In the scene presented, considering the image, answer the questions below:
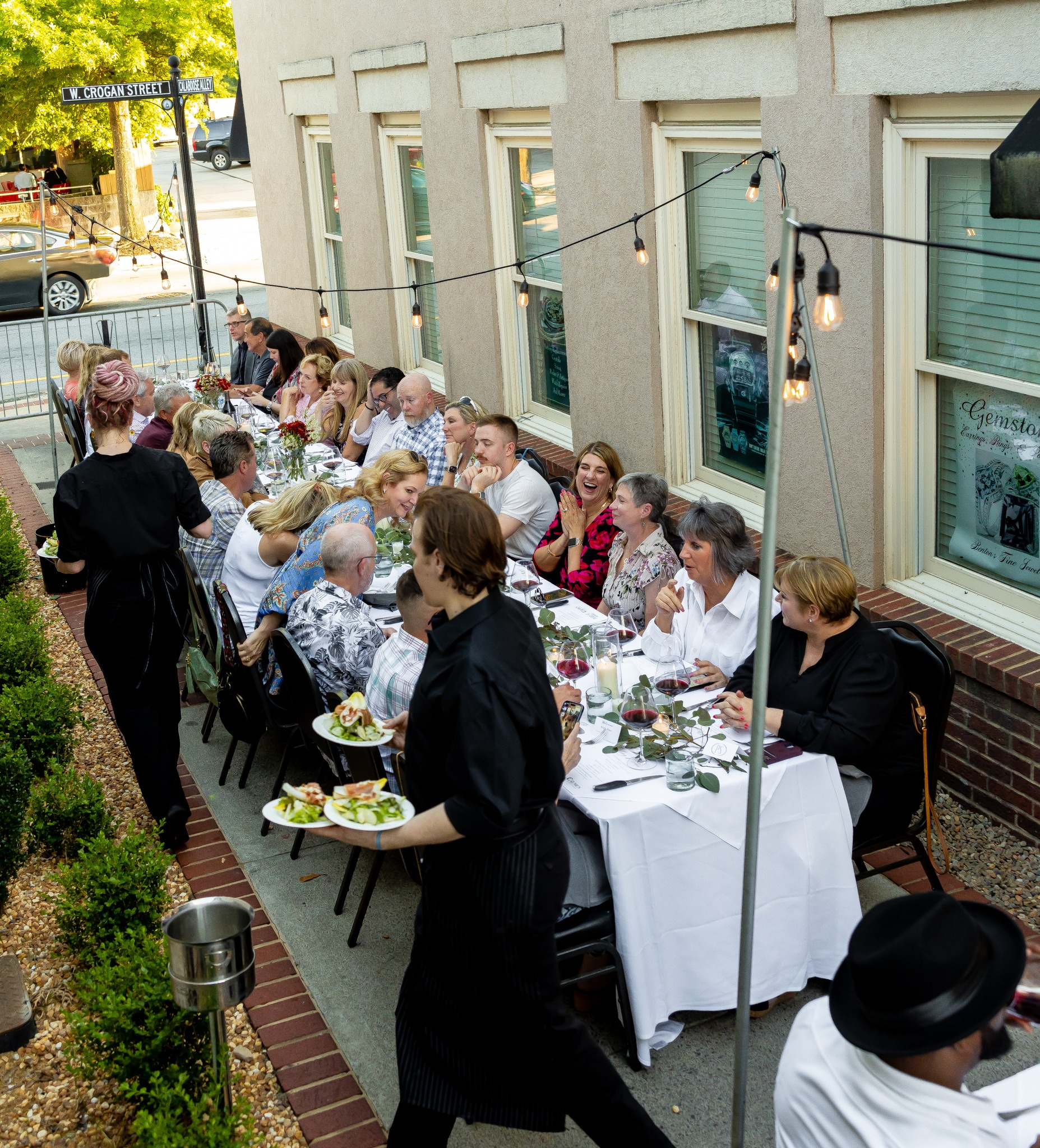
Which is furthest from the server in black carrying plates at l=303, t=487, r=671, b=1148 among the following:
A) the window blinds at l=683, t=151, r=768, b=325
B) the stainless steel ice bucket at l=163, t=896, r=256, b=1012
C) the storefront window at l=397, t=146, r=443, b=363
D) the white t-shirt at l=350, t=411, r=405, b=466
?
the storefront window at l=397, t=146, r=443, b=363

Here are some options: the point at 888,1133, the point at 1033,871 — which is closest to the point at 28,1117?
Answer: the point at 888,1133

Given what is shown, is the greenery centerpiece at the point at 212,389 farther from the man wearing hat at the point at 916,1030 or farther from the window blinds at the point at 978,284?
the man wearing hat at the point at 916,1030

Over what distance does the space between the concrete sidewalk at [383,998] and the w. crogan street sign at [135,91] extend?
23.1 ft

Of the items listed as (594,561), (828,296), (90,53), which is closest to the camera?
(828,296)

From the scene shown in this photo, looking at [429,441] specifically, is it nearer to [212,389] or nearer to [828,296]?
[212,389]

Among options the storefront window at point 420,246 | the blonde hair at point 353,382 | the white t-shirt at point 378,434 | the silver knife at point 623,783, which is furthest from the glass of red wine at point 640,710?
the storefront window at point 420,246

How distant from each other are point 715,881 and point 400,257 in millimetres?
7944

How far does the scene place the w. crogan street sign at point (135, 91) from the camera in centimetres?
1066

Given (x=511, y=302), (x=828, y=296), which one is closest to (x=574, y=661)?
(x=828, y=296)

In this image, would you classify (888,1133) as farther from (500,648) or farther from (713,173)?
(713,173)

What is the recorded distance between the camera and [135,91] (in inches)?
439

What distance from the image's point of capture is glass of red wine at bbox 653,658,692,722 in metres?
4.57

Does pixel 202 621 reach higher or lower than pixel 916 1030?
lower

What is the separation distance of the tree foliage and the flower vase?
18883 mm
